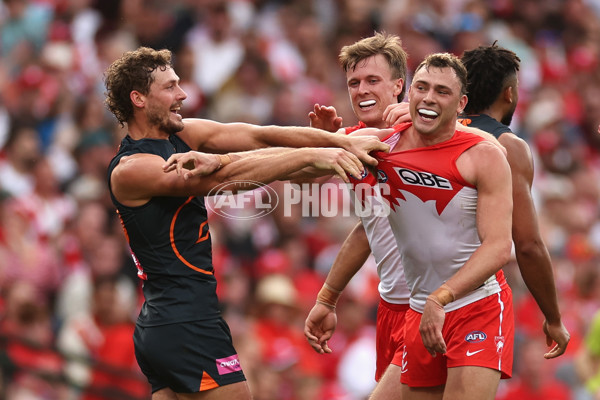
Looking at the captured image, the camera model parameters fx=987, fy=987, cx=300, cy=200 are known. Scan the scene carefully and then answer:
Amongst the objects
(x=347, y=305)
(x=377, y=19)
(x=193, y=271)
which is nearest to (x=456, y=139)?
(x=193, y=271)

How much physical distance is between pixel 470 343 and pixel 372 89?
75.4 inches

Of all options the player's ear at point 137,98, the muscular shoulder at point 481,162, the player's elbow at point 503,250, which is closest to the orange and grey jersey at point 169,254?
the player's ear at point 137,98

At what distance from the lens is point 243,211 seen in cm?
1111

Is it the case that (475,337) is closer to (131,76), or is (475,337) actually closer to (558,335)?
(558,335)

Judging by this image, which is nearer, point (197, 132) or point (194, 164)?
point (194, 164)

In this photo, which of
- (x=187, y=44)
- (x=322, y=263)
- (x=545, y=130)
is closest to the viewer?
(x=322, y=263)

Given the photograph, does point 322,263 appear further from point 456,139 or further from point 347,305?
point 456,139

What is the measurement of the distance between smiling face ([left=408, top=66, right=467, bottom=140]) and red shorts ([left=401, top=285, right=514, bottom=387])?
3.36ft

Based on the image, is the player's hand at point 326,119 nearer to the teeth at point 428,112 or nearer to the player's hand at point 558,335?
the teeth at point 428,112

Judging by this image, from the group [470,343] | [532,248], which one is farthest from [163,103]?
[532,248]

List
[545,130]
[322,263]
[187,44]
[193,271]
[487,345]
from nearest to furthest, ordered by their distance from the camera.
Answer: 1. [487,345]
2. [193,271]
3. [322,263]
4. [187,44]
5. [545,130]

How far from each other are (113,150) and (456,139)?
6118 millimetres

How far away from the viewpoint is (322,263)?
11281mm

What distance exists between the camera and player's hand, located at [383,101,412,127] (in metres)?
5.80
